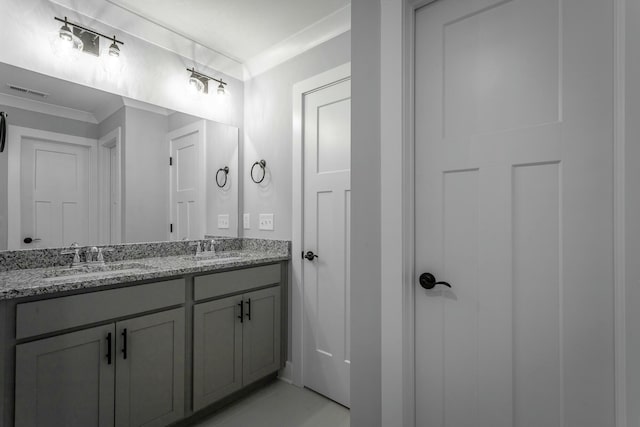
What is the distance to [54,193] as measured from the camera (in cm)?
181

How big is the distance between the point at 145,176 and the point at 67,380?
1.33m

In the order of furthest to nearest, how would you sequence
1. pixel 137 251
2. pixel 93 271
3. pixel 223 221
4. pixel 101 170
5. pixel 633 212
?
pixel 223 221 → pixel 137 251 → pixel 101 170 → pixel 93 271 → pixel 633 212

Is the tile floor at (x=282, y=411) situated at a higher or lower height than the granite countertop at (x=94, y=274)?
lower

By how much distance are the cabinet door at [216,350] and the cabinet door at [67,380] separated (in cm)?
45

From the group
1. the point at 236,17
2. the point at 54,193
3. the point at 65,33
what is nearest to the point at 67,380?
the point at 54,193

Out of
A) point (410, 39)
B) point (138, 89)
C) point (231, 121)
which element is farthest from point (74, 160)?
point (410, 39)

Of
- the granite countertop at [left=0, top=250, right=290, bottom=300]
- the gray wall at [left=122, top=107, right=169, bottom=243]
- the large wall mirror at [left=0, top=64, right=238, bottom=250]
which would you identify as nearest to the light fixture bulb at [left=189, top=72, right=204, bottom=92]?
the large wall mirror at [left=0, top=64, right=238, bottom=250]

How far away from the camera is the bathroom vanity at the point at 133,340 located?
4.11 ft

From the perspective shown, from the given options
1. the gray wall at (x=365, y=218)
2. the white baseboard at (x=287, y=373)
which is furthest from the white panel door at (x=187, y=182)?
the gray wall at (x=365, y=218)

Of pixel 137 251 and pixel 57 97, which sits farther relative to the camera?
pixel 137 251

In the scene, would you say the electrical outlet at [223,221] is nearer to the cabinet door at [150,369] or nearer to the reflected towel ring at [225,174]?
the reflected towel ring at [225,174]

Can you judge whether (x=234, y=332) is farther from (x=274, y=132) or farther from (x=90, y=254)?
(x=274, y=132)

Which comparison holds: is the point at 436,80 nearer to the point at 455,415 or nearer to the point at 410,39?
the point at 410,39

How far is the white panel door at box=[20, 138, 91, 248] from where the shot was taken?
171cm
